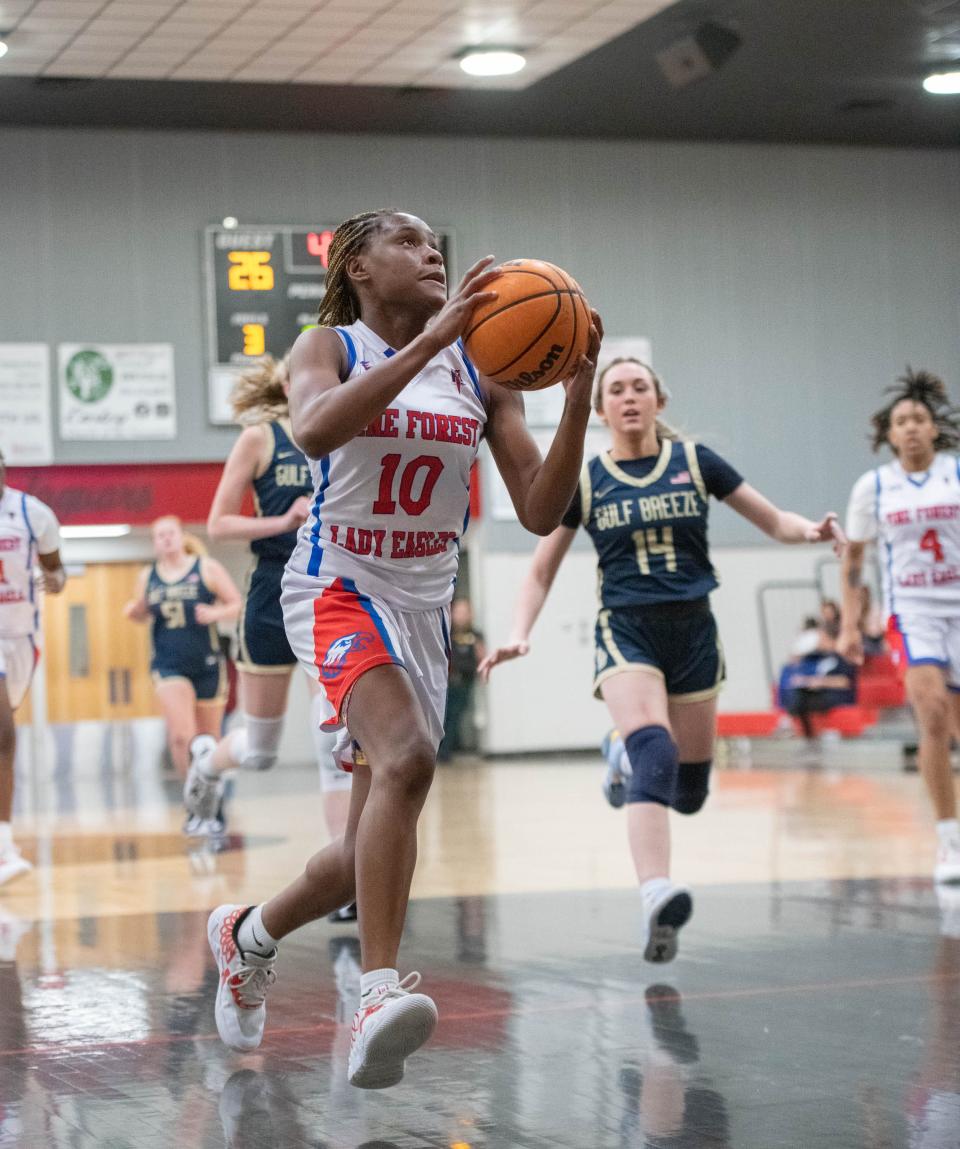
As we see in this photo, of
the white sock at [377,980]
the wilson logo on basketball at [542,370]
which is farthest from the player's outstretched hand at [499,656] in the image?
the white sock at [377,980]

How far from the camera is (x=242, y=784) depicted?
15.6m

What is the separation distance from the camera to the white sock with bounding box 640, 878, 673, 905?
5020 millimetres

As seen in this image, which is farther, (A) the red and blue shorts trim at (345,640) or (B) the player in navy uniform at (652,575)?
(B) the player in navy uniform at (652,575)

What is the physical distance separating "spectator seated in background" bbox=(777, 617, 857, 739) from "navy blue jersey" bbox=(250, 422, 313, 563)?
10.4 metres

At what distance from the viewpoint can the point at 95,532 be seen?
1827 cm

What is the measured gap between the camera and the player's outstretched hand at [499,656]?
5.11 metres

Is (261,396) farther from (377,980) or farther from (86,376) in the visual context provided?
(86,376)

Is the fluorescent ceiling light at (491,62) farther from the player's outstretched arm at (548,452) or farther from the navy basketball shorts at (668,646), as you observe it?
the player's outstretched arm at (548,452)

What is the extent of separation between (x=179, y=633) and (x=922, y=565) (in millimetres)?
4845

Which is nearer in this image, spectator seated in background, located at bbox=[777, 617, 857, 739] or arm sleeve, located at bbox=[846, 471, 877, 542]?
arm sleeve, located at bbox=[846, 471, 877, 542]

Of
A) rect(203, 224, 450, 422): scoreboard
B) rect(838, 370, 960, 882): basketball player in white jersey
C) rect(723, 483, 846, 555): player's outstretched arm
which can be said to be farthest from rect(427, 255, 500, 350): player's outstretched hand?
rect(203, 224, 450, 422): scoreboard

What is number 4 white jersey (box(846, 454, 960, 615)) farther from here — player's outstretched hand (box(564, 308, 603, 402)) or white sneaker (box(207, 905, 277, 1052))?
white sneaker (box(207, 905, 277, 1052))

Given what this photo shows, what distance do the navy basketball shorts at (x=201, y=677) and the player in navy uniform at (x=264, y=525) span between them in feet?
11.8

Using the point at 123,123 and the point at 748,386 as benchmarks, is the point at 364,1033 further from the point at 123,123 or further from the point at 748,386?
the point at 748,386
